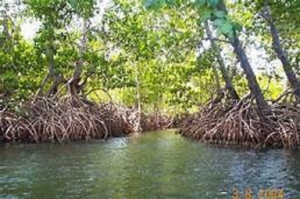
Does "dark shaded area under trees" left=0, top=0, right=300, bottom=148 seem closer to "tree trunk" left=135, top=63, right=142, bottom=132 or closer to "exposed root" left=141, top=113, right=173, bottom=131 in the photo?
"tree trunk" left=135, top=63, right=142, bottom=132

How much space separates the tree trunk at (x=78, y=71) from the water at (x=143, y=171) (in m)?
4.06

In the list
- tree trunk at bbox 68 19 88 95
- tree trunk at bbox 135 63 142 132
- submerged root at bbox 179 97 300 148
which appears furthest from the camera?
tree trunk at bbox 135 63 142 132

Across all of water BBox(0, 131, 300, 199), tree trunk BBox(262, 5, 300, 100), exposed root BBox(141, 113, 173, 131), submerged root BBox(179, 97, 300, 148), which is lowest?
water BBox(0, 131, 300, 199)

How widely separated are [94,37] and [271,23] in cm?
609

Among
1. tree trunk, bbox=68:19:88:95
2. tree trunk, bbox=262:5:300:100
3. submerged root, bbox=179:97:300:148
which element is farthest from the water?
tree trunk, bbox=68:19:88:95

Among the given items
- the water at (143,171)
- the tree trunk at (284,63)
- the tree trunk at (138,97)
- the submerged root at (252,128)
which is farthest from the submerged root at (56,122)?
the tree trunk at (284,63)

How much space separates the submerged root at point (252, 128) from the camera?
11.5 m

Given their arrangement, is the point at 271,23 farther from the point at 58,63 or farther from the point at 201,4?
the point at 201,4

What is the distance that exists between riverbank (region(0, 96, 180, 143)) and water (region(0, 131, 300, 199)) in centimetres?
196

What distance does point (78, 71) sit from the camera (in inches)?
617

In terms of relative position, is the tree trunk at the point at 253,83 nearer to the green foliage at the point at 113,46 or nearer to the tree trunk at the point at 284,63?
the green foliage at the point at 113,46

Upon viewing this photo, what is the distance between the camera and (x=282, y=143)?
1141 cm

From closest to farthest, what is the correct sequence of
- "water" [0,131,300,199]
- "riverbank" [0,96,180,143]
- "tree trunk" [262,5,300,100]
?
1. "water" [0,131,300,199]
2. "tree trunk" [262,5,300,100]
3. "riverbank" [0,96,180,143]

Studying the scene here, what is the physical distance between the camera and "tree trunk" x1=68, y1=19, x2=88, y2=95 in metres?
15.2
